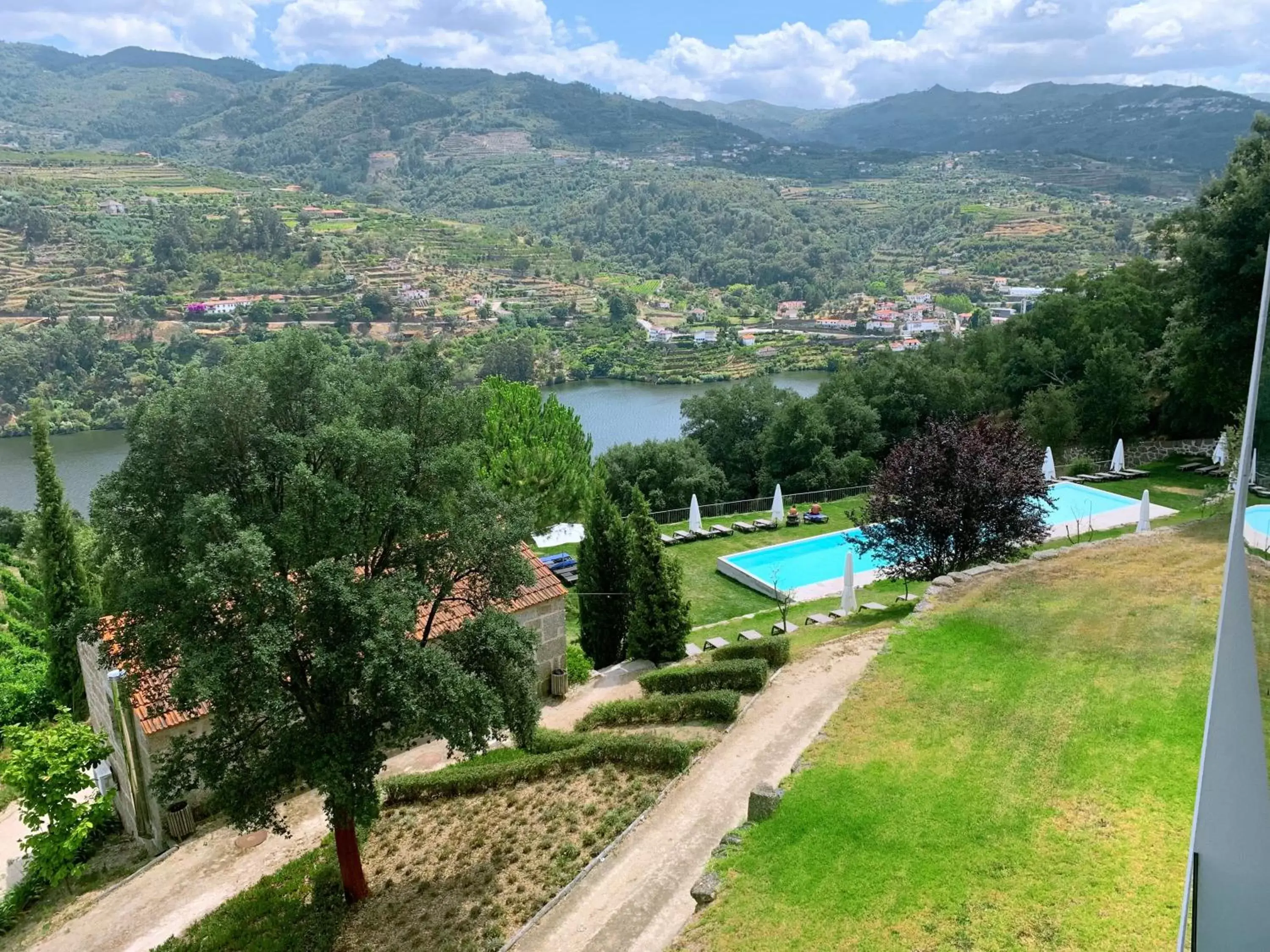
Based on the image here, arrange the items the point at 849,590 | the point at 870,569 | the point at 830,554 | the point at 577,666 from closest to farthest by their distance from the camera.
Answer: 1. the point at 577,666
2. the point at 849,590
3. the point at 870,569
4. the point at 830,554

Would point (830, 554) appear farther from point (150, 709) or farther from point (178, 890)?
point (150, 709)

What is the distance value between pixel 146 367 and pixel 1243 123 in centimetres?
19029

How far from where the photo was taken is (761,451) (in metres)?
32.7

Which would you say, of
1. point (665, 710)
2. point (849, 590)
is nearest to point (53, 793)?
point (665, 710)

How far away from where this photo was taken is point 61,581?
16391mm

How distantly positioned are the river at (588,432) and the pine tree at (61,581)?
96.1ft

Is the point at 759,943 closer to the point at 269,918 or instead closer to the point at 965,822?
the point at 965,822

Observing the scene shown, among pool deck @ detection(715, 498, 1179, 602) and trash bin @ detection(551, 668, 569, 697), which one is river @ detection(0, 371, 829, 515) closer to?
pool deck @ detection(715, 498, 1179, 602)

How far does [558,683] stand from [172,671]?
23.0 ft

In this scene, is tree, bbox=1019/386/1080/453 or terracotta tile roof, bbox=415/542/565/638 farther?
tree, bbox=1019/386/1080/453

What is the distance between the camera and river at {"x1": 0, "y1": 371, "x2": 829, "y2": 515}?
173ft

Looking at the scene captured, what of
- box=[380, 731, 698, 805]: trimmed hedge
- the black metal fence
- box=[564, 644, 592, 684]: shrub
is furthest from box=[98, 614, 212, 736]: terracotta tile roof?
the black metal fence

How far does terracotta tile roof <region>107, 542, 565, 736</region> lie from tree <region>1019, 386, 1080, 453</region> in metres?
18.5

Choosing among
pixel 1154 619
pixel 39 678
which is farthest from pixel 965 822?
pixel 39 678
